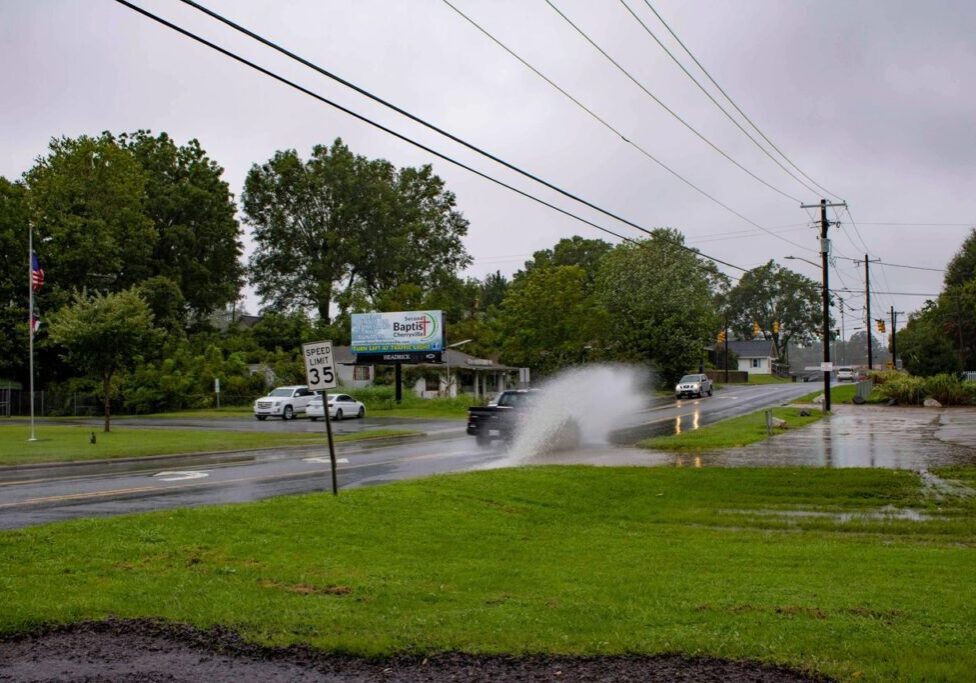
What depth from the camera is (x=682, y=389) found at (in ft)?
202

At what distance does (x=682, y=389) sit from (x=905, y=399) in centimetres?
1655

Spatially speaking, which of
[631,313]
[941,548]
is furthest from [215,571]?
[631,313]

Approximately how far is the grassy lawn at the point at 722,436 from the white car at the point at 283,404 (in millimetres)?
23171

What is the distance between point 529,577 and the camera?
8594 mm

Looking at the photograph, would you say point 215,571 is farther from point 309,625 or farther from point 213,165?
point 213,165

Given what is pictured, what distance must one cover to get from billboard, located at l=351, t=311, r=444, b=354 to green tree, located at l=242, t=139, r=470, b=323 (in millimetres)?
30018

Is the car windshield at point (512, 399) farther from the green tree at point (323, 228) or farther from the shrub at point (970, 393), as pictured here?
the green tree at point (323, 228)

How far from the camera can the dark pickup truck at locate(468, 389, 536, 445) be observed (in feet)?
88.2

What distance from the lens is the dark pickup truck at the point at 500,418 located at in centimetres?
2688

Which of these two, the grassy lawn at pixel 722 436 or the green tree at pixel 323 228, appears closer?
the grassy lawn at pixel 722 436

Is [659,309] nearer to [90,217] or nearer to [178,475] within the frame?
[90,217]

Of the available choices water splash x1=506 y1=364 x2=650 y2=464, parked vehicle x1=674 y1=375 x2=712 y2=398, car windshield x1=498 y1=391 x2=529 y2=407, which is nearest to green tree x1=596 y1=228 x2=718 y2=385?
water splash x1=506 y1=364 x2=650 y2=464

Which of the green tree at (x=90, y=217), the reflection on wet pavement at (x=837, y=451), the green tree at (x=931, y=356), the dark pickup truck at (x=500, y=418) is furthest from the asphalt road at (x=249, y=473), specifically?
the green tree at (x=931, y=356)

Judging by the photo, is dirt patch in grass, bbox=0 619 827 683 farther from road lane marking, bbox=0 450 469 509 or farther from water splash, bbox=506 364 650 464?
water splash, bbox=506 364 650 464
